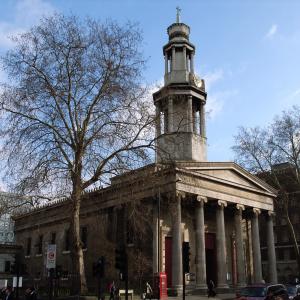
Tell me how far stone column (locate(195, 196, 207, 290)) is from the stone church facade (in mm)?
73

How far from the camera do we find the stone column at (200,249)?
33.2 m

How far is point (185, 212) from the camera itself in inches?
1537

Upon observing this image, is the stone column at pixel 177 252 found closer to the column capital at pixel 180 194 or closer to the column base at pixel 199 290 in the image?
the column capital at pixel 180 194

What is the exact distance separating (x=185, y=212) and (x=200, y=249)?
18.4 feet

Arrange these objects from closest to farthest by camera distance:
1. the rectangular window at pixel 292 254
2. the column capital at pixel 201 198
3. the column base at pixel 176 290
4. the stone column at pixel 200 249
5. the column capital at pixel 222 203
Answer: the column base at pixel 176 290
the stone column at pixel 200 249
the column capital at pixel 201 198
the column capital at pixel 222 203
the rectangular window at pixel 292 254

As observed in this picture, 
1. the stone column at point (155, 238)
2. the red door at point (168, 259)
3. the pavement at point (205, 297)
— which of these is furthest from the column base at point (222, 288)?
the stone column at point (155, 238)

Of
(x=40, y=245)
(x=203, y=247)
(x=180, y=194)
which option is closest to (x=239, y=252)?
(x=203, y=247)

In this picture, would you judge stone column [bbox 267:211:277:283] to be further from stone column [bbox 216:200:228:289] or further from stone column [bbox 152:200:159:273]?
stone column [bbox 152:200:159:273]

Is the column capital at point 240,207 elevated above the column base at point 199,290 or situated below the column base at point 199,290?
above

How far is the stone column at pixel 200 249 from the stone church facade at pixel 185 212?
0.07m

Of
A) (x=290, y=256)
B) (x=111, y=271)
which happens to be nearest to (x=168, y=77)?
(x=111, y=271)

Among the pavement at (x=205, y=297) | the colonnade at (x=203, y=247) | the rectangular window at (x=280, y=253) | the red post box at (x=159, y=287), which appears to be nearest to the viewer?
the red post box at (x=159, y=287)

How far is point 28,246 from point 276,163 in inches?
1204

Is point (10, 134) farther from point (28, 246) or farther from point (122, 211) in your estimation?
point (28, 246)
